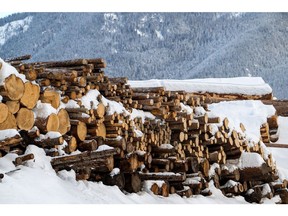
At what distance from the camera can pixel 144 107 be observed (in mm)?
4414

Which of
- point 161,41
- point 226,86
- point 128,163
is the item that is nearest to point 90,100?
point 128,163

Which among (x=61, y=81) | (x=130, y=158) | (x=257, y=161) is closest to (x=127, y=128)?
(x=130, y=158)

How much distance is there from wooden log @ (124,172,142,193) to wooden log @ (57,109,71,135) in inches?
31.9

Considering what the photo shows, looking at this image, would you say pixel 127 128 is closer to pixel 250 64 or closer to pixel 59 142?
pixel 59 142

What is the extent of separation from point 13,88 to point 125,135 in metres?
1.16

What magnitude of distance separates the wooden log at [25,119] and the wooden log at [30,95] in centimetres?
4

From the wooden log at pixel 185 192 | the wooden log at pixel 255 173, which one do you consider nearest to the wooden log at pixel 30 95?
the wooden log at pixel 185 192

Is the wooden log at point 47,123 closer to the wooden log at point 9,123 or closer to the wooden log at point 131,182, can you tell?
the wooden log at point 9,123

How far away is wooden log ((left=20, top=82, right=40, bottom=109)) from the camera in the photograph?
3217 mm

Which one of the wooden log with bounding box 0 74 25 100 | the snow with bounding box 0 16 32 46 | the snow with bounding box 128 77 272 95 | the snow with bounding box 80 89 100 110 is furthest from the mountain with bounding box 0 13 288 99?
the wooden log with bounding box 0 74 25 100

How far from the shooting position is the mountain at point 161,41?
5.84 m

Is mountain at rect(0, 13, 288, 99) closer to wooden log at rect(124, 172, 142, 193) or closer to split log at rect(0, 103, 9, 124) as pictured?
wooden log at rect(124, 172, 142, 193)

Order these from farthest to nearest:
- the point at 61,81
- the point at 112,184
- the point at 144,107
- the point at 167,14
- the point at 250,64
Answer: the point at 250,64
the point at 167,14
the point at 144,107
the point at 112,184
the point at 61,81
